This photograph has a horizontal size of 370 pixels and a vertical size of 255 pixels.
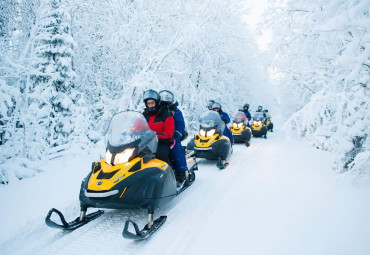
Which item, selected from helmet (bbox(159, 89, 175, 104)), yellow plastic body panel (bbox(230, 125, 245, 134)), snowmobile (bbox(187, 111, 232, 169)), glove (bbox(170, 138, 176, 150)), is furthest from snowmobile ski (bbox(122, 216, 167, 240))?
yellow plastic body panel (bbox(230, 125, 245, 134))

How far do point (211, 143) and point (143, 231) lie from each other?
12.5ft

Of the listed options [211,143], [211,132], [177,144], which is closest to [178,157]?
[177,144]

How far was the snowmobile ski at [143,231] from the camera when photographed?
2.75m

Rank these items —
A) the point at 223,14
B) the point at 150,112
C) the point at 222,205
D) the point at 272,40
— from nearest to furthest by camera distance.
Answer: the point at 222,205 < the point at 150,112 < the point at 272,40 < the point at 223,14

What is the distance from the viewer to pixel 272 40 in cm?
614

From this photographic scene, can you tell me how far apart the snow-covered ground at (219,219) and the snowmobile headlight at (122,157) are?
87cm

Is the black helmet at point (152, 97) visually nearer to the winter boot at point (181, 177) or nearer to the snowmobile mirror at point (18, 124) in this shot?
the winter boot at point (181, 177)

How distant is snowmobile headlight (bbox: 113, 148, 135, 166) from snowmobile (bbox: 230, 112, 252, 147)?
25.5 ft

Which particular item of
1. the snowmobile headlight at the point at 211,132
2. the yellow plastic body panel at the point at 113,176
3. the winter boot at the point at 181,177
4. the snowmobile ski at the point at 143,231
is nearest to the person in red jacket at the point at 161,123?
the winter boot at the point at 181,177

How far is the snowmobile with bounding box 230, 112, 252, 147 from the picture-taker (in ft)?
34.2

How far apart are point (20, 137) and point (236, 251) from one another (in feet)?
17.3

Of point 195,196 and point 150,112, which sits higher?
point 150,112

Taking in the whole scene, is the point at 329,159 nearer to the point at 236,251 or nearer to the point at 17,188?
the point at 236,251

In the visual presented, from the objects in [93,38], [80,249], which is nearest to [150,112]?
[80,249]
